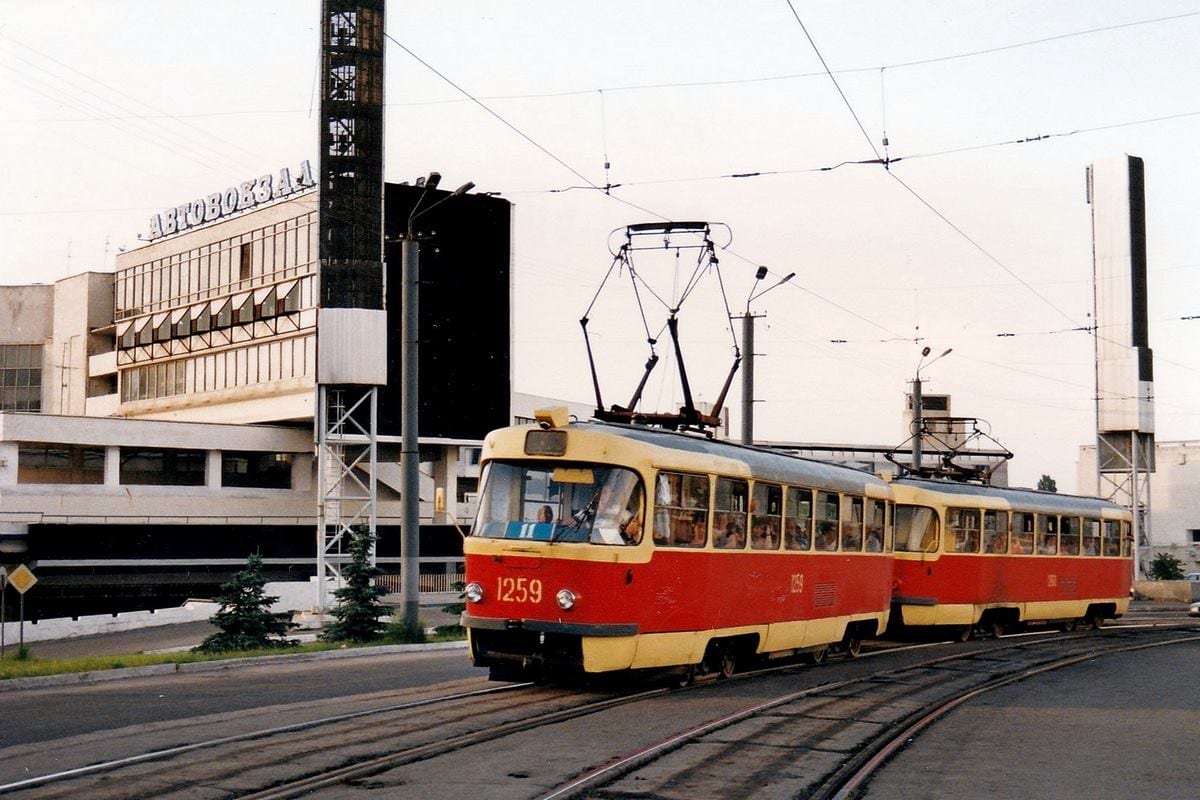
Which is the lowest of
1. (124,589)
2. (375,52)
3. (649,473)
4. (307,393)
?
(124,589)

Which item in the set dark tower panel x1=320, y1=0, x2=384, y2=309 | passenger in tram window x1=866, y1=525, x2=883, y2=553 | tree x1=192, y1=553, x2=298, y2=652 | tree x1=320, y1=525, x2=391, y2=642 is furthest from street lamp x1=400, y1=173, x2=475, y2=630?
dark tower panel x1=320, y1=0, x2=384, y2=309

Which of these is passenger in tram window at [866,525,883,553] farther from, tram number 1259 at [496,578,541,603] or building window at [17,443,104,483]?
building window at [17,443,104,483]

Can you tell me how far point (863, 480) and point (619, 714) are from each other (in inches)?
348

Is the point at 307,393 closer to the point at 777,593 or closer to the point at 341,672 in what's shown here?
the point at 341,672

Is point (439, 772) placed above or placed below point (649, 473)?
below

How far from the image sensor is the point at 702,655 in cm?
1611

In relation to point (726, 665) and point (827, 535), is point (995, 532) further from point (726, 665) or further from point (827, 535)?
point (726, 665)

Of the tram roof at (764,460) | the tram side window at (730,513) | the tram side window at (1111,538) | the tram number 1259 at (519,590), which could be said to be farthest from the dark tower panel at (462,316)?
the tram number 1259 at (519,590)

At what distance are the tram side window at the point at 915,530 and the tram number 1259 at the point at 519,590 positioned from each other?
38.5ft

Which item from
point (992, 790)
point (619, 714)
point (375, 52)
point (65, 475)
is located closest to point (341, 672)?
point (619, 714)

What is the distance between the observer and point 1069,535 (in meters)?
29.9

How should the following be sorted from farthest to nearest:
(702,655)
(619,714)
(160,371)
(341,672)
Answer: (160,371) → (341,672) → (702,655) → (619,714)

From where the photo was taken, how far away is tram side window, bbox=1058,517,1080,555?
1166 inches

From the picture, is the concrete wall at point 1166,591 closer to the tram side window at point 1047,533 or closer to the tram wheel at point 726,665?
the tram side window at point 1047,533
